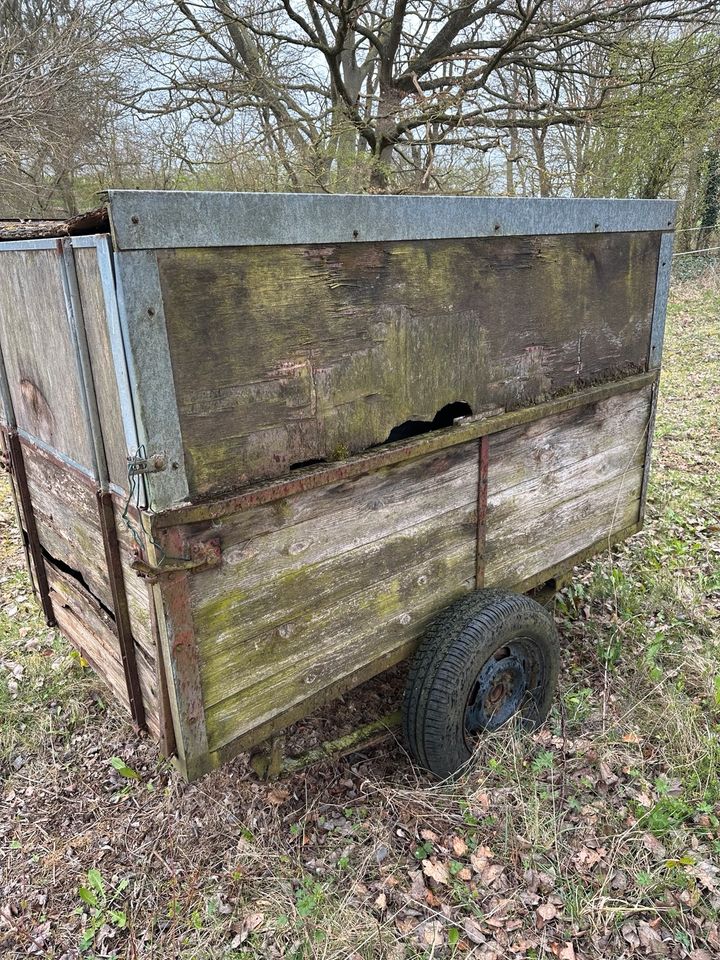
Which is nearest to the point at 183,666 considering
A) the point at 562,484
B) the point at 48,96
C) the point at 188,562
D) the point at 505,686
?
the point at 188,562

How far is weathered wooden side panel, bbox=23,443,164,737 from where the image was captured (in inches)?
82.0

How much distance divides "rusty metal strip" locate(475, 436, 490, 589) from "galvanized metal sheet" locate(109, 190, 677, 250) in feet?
Result: 2.63

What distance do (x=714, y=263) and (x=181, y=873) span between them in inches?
614

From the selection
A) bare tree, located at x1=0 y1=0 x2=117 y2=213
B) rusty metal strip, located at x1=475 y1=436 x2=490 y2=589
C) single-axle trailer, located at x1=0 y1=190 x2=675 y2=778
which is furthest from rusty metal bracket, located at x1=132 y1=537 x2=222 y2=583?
bare tree, located at x1=0 y1=0 x2=117 y2=213

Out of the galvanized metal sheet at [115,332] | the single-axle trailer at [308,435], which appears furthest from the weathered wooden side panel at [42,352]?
the galvanized metal sheet at [115,332]

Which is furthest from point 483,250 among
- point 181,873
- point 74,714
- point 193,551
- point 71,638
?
point 74,714

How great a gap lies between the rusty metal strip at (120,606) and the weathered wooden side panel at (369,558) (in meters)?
0.36

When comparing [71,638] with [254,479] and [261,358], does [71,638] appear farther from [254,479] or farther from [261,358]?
[261,358]

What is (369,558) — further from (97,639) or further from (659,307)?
(659,307)

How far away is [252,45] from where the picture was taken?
8.51 meters

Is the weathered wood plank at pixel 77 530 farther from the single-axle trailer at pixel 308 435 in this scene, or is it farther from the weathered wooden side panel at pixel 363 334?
the weathered wooden side panel at pixel 363 334

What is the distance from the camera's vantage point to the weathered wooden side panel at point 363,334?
1790 mm

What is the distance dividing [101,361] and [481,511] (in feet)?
5.18

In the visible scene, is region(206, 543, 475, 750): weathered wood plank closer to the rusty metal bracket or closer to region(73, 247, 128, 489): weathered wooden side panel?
the rusty metal bracket
